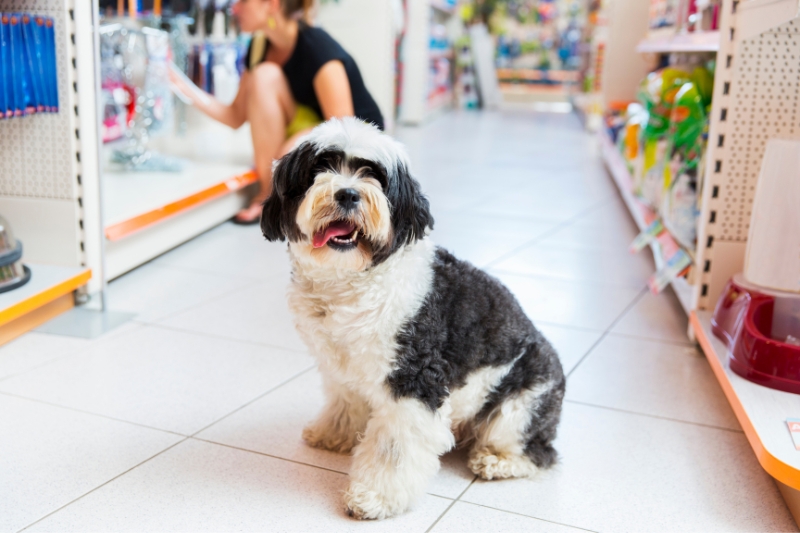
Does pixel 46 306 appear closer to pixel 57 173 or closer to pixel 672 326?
pixel 57 173

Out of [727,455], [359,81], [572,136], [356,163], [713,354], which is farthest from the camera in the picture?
[572,136]

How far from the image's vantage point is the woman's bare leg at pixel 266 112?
163 inches

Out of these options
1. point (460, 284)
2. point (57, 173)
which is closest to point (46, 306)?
point (57, 173)

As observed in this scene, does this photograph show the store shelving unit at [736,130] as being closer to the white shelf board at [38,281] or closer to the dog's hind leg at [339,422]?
the dog's hind leg at [339,422]

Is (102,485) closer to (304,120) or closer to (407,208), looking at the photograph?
(407,208)

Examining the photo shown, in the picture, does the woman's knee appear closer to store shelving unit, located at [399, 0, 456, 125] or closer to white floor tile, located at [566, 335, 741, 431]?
white floor tile, located at [566, 335, 741, 431]

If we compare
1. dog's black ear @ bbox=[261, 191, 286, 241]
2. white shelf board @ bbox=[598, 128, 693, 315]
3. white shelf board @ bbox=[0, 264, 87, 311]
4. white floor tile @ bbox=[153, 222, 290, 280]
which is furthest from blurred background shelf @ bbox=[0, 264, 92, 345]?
white shelf board @ bbox=[598, 128, 693, 315]

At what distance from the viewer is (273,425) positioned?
2000 millimetres

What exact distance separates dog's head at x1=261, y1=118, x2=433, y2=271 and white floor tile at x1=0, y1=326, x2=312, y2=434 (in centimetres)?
76

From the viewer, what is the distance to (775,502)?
1705 mm

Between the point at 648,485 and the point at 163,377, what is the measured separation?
1.38 metres

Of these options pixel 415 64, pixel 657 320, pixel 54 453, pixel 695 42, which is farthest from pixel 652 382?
pixel 415 64

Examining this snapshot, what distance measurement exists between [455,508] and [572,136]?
792cm

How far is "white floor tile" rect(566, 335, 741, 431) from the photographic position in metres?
2.18
